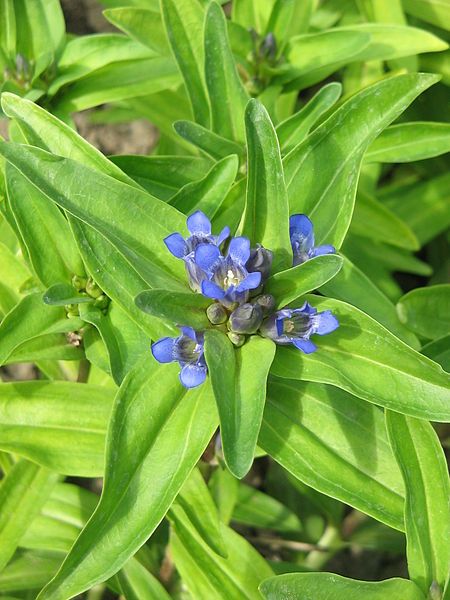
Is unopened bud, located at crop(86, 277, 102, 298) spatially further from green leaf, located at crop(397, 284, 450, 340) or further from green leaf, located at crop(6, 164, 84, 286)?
green leaf, located at crop(397, 284, 450, 340)

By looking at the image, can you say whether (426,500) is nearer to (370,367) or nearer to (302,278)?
(370,367)

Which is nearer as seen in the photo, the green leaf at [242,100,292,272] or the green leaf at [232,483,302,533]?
the green leaf at [242,100,292,272]

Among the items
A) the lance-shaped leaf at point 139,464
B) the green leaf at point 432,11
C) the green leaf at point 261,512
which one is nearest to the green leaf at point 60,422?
the lance-shaped leaf at point 139,464

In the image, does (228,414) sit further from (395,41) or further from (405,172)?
(405,172)

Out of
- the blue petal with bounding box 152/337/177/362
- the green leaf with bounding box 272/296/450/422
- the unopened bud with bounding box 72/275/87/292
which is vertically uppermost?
the blue petal with bounding box 152/337/177/362

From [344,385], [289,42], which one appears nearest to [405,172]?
[289,42]

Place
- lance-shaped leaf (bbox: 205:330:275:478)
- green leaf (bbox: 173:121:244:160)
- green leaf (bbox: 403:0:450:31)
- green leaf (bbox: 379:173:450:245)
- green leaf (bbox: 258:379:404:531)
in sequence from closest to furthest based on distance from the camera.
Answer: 1. lance-shaped leaf (bbox: 205:330:275:478)
2. green leaf (bbox: 258:379:404:531)
3. green leaf (bbox: 173:121:244:160)
4. green leaf (bbox: 403:0:450:31)
5. green leaf (bbox: 379:173:450:245)

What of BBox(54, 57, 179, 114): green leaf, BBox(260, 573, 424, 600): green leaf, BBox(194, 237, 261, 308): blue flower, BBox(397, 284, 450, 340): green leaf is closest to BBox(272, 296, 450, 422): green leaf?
BBox(194, 237, 261, 308): blue flower
